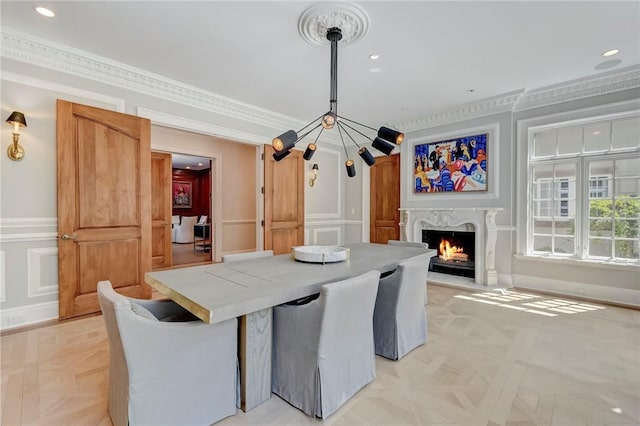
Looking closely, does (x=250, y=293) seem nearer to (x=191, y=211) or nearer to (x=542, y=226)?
(x=542, y=226)

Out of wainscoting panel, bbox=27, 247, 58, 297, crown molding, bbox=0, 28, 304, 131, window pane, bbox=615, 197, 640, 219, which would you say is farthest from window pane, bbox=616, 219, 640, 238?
wainscoting panel, bbox=27, 247, 58, 297

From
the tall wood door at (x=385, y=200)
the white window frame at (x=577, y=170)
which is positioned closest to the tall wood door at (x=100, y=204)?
the tall wood door at (x=385, y=200)

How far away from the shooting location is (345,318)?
168cm

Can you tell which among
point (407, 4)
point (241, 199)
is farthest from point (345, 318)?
point (241, 199)

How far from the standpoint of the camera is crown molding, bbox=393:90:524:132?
13.6 feet

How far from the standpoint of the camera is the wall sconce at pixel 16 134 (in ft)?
8.57

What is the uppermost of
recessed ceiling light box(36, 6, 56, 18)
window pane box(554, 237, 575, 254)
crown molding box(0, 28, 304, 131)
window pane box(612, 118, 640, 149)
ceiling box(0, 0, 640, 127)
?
recessed ceiling light box(36, 6, 56, 18)

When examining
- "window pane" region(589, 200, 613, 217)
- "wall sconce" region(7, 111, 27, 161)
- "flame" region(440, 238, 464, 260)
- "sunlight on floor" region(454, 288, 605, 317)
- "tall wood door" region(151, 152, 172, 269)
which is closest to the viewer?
"wall sconce" region(7, 111, 27, 161)

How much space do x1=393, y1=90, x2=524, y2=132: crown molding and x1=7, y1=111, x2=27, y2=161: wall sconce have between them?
4967 mm

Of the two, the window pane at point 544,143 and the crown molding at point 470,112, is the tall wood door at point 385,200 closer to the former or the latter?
the crown molding at point 470,112

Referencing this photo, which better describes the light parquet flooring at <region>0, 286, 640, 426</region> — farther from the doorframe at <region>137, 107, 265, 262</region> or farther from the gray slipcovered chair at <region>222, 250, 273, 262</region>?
the doorframe at <region>137, 107, 265, 262</region>

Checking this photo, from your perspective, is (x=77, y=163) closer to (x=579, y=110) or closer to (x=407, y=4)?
(x=407, y=4)

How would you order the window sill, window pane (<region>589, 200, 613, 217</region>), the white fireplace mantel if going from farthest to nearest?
the white fireplace mantel < window pane (<region>589, 200, 613, 217</region>) < the window sill

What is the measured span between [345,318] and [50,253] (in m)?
3.13
